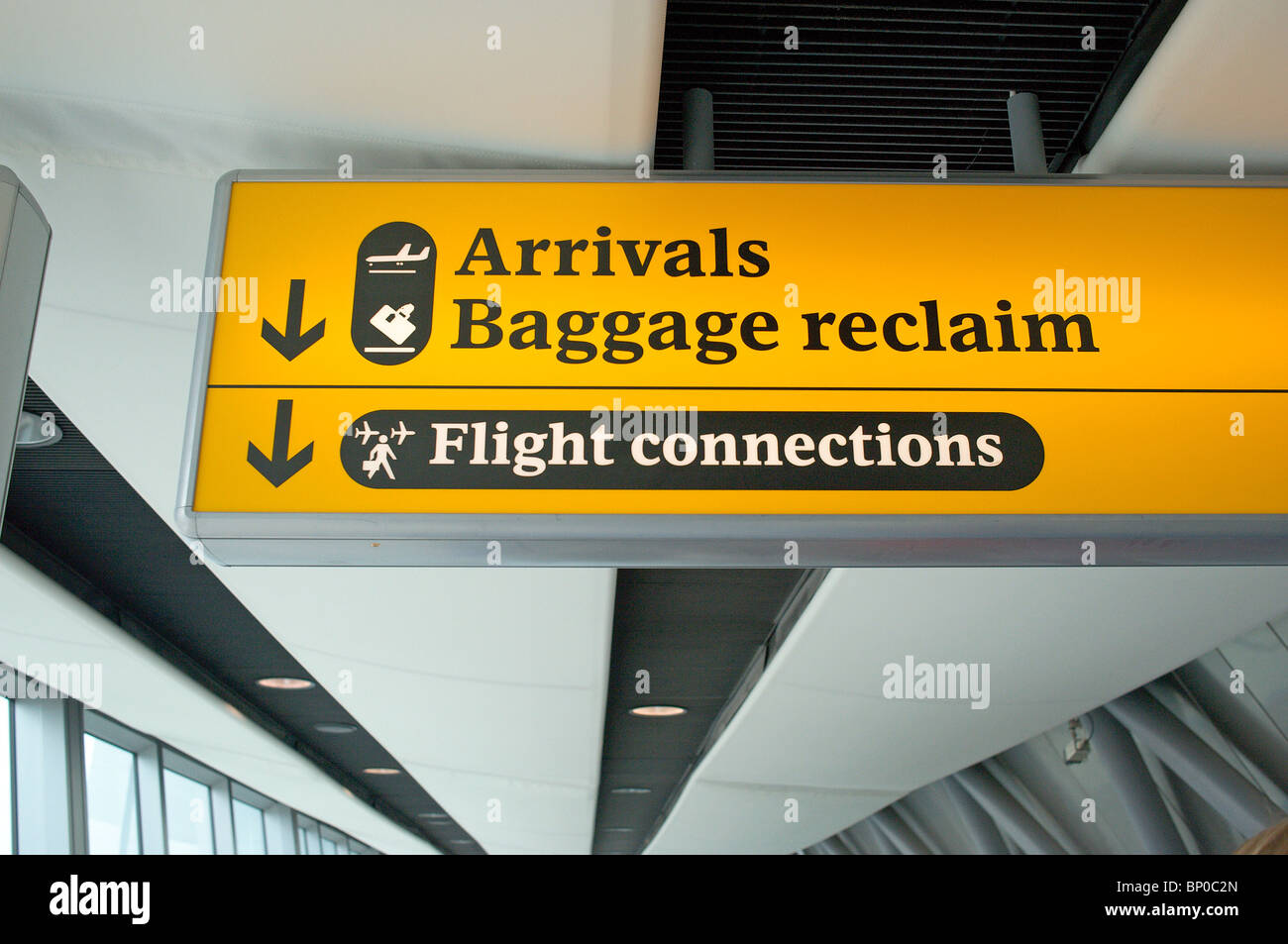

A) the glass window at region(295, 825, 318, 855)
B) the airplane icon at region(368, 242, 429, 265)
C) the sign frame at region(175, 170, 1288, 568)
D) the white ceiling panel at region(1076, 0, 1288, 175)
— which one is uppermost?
the white ceiling panel at region(1076, 0, 1288, 175)

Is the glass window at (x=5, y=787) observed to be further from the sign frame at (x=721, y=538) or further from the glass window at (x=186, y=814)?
the sign frame at (x=721, y=538)

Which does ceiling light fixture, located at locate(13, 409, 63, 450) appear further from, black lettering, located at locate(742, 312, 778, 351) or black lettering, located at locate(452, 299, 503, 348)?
black lettering, located at locate(742, 312, 778, 351)

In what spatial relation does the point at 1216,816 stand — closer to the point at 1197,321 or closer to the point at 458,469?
the point at 1197,321

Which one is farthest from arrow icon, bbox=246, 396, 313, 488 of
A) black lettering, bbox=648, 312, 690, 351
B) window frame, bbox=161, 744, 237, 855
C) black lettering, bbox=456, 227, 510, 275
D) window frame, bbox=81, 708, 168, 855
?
window frame, bbox=161, 744, 237, 855

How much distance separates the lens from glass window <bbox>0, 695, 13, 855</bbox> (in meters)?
7.14

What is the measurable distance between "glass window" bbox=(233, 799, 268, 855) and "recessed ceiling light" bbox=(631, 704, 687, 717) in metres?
6.31

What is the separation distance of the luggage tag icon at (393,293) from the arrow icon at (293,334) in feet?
0.24

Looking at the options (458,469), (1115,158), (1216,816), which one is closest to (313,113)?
(458,469)

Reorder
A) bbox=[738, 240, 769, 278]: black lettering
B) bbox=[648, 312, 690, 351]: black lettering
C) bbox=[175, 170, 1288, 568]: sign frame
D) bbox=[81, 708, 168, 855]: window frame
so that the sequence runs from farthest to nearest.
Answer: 1. bbox=[81, 708, 168, 855]: window frame
2. bbox=[738, 240, 769, 278]: black lettering
3. bbox=[648, 312, 690, 351]: black lettering
4. bbox=[175, 170, 1288, 568]: sign frame

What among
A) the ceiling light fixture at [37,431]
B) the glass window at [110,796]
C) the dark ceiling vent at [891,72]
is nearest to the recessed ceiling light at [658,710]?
the glass window at [110,796]

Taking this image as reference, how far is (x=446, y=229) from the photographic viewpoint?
2.10 metres

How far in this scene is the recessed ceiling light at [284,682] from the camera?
7.82 meters

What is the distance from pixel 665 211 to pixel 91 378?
2.01 meters

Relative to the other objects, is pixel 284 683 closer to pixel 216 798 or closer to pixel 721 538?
pixel 216 798
